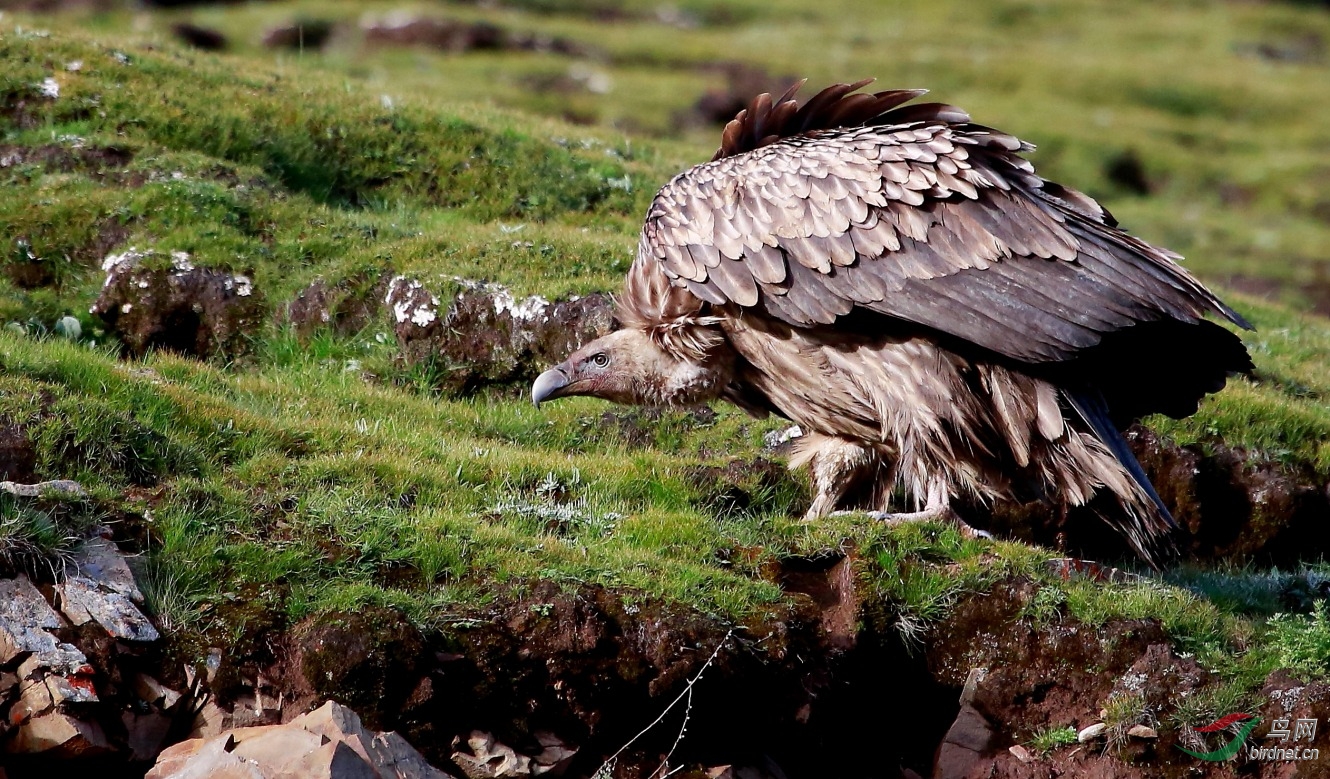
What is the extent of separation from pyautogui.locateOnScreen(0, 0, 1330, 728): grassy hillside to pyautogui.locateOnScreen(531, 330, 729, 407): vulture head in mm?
435

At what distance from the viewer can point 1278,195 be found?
32281mm

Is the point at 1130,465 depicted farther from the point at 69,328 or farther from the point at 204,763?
the point at 69,328

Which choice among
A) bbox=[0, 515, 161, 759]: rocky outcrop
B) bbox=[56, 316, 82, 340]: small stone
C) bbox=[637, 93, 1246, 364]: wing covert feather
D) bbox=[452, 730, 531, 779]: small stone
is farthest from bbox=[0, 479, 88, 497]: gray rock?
bbox=[637, 93, 1246, 364]: wing covert feather

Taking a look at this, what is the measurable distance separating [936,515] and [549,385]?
2382 millimetres

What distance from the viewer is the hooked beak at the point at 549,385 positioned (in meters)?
8.20

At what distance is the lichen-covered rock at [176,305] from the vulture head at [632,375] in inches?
113

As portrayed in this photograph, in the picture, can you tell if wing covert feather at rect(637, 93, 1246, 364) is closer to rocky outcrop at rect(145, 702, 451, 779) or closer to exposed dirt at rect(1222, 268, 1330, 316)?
rocky outcrop at rect(145, 702, 451, 779)

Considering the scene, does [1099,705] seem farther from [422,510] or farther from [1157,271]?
[422,510]

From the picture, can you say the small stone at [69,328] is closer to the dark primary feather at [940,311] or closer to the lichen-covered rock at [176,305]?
the lichen-covered rock at [176,305]

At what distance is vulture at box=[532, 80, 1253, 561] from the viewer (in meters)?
7.29

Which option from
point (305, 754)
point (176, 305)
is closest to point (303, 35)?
point (176, 305)

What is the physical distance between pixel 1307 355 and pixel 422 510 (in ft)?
27.7

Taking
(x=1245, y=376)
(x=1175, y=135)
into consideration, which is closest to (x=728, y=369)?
(x=1245, y=376)

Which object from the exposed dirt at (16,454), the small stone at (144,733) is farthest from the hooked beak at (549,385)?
the small stone at (144,733)
